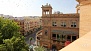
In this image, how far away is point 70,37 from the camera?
2741 cm

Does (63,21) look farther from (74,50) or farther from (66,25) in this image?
(74,50)

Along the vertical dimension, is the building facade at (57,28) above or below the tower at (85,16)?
below

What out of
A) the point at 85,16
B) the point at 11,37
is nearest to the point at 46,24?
the point at 11,37

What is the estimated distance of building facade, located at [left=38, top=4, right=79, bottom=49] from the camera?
87.6 feet

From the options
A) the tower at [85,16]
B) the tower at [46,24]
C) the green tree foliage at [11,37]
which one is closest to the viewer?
the tower at [85,16]

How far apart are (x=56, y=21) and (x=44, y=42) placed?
520 centimetres

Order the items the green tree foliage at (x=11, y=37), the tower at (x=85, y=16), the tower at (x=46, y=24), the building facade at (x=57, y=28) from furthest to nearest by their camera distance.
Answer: the tower at (x=46, y=24) → the building facade at (x=57, y=28) → the green tree foliage at (x=11, y=37) → the tower at (x=85, y=16)

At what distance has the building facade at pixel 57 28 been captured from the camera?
26.7 meters

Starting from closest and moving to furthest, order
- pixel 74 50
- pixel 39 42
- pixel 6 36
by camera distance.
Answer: pixel 74 50 → pixel 6 36 → pixel 39 42

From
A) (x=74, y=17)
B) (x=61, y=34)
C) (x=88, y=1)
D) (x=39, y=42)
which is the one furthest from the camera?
(x=39, y=42)

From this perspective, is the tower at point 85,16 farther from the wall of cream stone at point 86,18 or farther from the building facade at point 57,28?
the building facade at point 57,28

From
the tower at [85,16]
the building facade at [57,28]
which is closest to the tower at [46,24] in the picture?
the building facade at [57,28]

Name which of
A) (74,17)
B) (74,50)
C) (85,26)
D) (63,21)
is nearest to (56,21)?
(63,21)

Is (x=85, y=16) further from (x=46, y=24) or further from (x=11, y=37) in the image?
(x=46, y=24)
